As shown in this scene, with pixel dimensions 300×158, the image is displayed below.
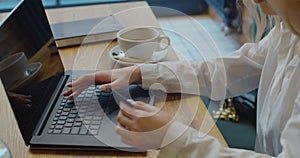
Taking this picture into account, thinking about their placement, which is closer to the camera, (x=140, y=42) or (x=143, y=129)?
(x=143, y=129)

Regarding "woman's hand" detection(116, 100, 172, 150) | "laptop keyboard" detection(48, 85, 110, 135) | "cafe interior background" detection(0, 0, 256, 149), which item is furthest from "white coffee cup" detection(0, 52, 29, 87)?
"cafe interior background" detection(0, 0, 256, 149)

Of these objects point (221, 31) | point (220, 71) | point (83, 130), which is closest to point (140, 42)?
point (220, 71)

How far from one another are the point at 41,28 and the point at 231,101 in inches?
38.2

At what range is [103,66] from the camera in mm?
1015

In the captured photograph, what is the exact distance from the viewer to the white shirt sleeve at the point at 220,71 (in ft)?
3.05

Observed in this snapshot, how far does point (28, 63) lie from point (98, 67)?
25cm

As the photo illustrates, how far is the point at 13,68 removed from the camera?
27.7 inches

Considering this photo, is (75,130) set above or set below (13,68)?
below

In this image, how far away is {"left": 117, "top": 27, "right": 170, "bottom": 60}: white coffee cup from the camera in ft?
3.22

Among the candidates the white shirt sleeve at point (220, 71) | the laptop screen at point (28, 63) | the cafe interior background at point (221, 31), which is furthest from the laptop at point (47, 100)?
the cafe interior background at point (221, 31)

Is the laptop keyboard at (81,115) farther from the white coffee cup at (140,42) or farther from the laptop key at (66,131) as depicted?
the white coffee cup at (140,42)

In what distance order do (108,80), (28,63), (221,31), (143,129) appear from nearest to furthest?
(143,129) < (28,63) < (108,80) < (221,31)

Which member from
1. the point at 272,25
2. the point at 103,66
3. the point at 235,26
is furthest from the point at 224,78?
the point at 235,26

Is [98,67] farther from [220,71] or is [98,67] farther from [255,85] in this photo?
[255,85]
